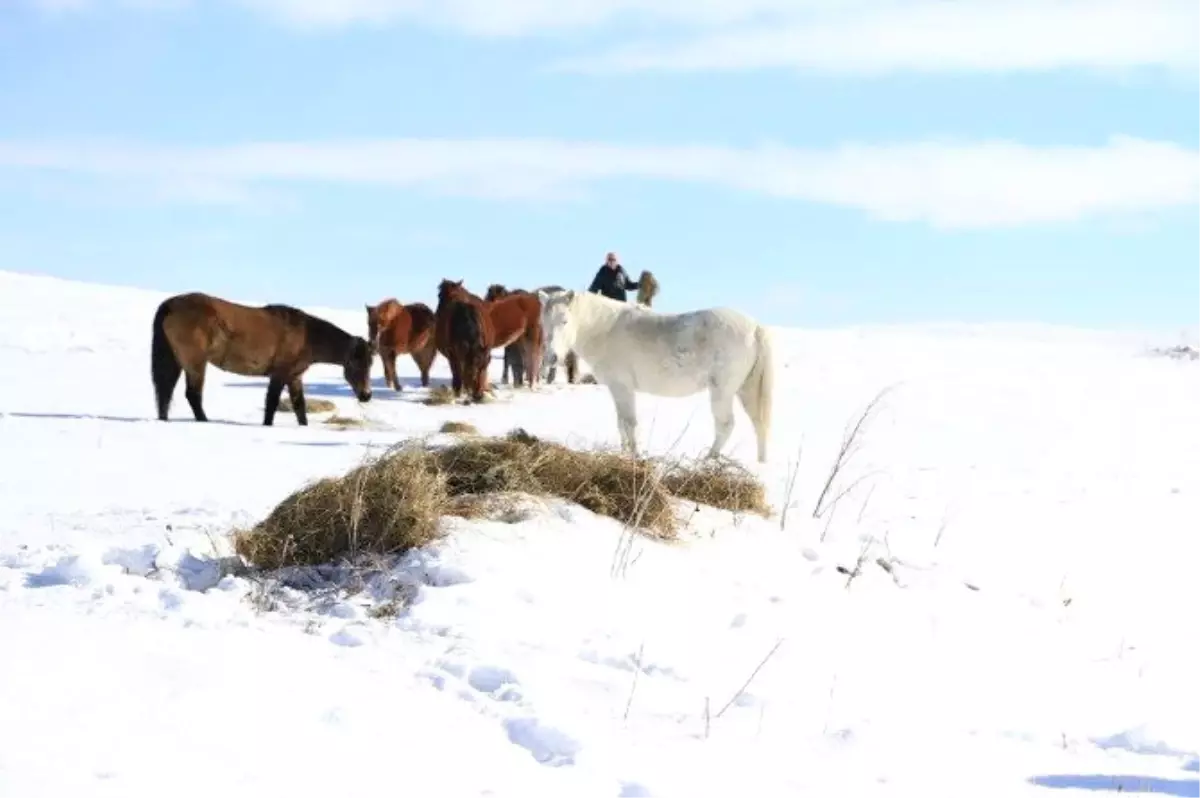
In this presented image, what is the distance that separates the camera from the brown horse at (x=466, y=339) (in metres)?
18.3

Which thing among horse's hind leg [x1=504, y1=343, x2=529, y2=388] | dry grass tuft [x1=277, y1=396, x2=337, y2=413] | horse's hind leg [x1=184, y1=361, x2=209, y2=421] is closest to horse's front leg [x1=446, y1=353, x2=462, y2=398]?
dry grass tuft [x1=277, y1=396, x2=337, y2=413]

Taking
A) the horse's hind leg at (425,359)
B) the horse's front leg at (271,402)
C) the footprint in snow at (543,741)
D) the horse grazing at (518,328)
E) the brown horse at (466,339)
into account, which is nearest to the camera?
the footprint in snow at (543,741)

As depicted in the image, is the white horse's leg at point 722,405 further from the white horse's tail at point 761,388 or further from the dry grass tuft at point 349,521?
the dry grass tuft at point 349,521

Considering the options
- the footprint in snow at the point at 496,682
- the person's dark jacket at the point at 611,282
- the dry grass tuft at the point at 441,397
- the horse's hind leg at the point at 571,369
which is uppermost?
the person's dark jacket at the point at 611,282

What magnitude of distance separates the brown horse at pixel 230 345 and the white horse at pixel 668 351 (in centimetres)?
336

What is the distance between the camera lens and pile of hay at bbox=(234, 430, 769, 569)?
6.43 meters

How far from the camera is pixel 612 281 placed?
70.8ft

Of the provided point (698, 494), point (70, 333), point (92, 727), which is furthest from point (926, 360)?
point (92, 727)

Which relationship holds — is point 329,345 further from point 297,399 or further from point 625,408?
point 625,408

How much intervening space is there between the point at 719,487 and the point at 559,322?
4.37 metres

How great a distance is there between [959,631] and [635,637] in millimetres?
2197

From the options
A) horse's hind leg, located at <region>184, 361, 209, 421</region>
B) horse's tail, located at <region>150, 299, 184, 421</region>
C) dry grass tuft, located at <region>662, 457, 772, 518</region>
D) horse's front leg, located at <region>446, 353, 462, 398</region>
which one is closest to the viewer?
dry grass tuft, located at <region>662, 457, 772, 518</region>

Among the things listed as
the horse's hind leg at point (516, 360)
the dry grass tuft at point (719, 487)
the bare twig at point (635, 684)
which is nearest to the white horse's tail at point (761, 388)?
the dry grass tuft at point (719, 487)

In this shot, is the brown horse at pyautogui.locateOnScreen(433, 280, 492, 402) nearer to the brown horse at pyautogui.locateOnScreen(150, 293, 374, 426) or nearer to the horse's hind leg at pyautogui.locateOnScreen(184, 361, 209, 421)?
the brown horse at pyautogui.locateOnScreen(150, 293, 374, 426)
